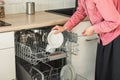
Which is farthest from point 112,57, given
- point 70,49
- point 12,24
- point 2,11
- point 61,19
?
point 2,11

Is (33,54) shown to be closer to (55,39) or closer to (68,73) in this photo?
(55,39)

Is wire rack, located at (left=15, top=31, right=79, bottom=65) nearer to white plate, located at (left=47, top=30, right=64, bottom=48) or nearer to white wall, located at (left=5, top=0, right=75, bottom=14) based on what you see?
white plate, located at (left=47, top=30, right=64, bottom=48)

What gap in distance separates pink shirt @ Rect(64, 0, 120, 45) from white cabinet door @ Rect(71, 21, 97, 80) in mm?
243

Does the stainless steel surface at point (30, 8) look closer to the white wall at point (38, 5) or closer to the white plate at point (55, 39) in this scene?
the white wall at point (38, 5)

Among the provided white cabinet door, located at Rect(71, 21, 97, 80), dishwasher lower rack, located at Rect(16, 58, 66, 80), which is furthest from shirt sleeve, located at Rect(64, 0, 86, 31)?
dishwasher lower rack, located at Rect(16, 58, 66, 80)

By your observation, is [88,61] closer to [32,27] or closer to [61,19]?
[61,19]

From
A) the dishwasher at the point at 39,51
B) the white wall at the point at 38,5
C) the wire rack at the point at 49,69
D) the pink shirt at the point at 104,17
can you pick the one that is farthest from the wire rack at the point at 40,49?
the white wall at the point at 38,5

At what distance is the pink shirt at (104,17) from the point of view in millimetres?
1415

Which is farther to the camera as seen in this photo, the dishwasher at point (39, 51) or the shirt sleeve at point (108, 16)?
the dishwasher at point (39, 51)

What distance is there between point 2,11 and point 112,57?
978mm

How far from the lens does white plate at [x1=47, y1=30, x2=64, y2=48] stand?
5.60ft

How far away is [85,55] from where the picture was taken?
2.05m

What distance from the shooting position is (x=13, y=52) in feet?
5.30

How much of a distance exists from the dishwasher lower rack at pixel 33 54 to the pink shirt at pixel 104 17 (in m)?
0.22
